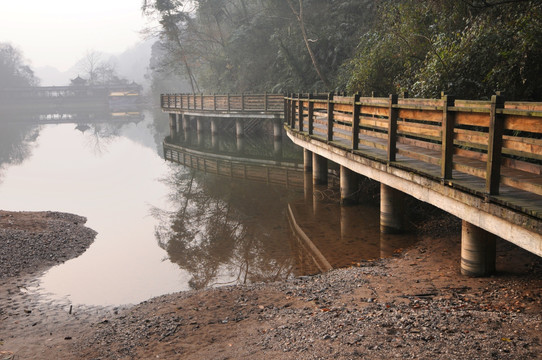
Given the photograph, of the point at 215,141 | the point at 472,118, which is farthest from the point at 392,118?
the point at 215,141

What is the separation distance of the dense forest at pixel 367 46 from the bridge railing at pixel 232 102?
326 centimetres

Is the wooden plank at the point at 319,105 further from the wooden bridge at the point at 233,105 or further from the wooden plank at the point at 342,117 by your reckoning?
the wooden bridge at the point at 233,105

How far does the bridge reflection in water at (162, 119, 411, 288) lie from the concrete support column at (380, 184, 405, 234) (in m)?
0.18

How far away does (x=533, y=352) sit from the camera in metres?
4.15

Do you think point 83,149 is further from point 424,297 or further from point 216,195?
point 424,297

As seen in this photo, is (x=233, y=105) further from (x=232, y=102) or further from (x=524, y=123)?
(x=524, y=123)

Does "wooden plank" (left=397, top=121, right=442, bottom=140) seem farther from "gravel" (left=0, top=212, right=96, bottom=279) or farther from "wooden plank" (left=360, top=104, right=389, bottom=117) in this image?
"gravel" (left=0, top=212, right=96, bottom=279)

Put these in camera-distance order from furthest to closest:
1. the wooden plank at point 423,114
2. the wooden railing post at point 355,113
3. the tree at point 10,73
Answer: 1. the tree at point 10,73
2. the wooden railing post at point 355,113
3. the wooden plank at point 423,114

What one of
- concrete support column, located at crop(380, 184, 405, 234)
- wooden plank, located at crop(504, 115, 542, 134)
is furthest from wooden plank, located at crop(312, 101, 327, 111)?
wooden plank, located at crop(504, 115, 542, 134)

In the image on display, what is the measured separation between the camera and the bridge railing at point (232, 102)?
2702cm

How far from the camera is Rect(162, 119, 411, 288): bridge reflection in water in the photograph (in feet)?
30.4

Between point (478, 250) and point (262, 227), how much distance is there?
6330 millimetres

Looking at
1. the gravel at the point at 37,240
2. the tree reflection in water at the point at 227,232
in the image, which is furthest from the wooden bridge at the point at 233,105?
the gravel at the point at 37,240

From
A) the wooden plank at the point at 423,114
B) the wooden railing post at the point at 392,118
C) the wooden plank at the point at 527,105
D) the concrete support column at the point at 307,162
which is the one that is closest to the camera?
the wooden plank at the point at 527,105
